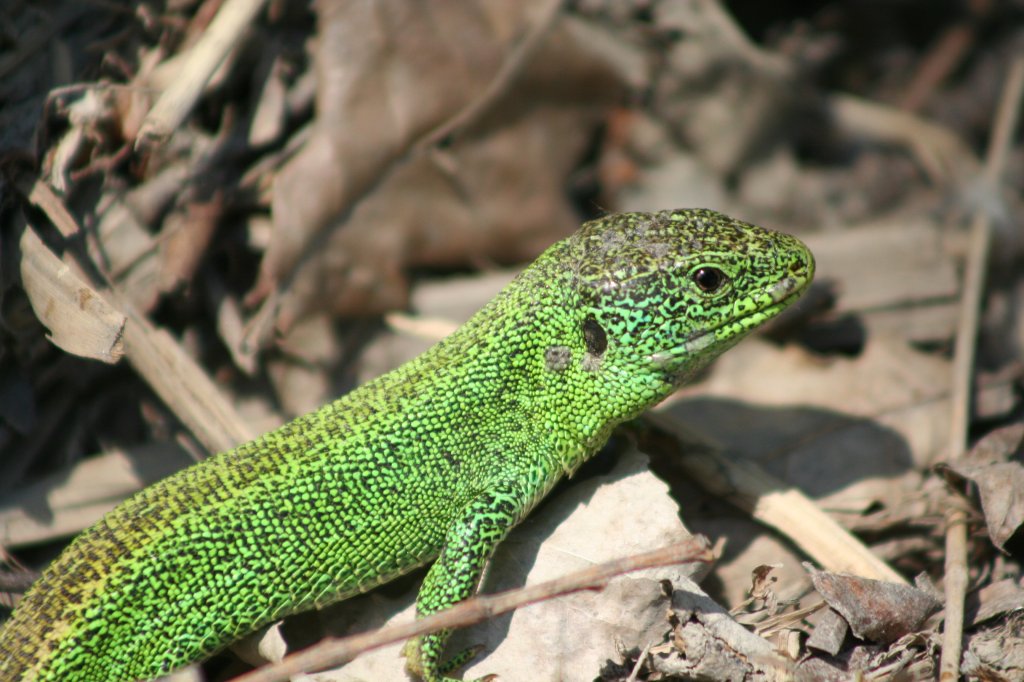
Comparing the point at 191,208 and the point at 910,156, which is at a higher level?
the point at 191,208

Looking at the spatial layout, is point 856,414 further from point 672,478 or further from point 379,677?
point 379,677

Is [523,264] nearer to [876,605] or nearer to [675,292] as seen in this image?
[675,292]

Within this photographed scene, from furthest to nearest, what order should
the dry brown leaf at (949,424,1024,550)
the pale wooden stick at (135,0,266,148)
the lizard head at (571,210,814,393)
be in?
1. the pale wooden stick at (135,0,266,148)
2. the dry brown leaf at (949,424,1024,550)
3. the lizard head at (571,210,814,393)

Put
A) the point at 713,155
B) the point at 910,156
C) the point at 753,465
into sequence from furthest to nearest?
the point at 910,156 → the point at 713,155 → the point at 753,465

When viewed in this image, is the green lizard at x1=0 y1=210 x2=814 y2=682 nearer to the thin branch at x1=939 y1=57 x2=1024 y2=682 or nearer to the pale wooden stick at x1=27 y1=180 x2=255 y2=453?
the pale wooden stick at x1=27 y1=180 x2=255 y2=453

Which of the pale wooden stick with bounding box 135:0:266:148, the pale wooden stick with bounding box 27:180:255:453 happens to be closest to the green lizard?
the pale wooden stick with bounding box 27:180:255:453

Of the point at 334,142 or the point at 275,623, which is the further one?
the point at 334,142

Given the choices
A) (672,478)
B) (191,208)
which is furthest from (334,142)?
(672,478)
